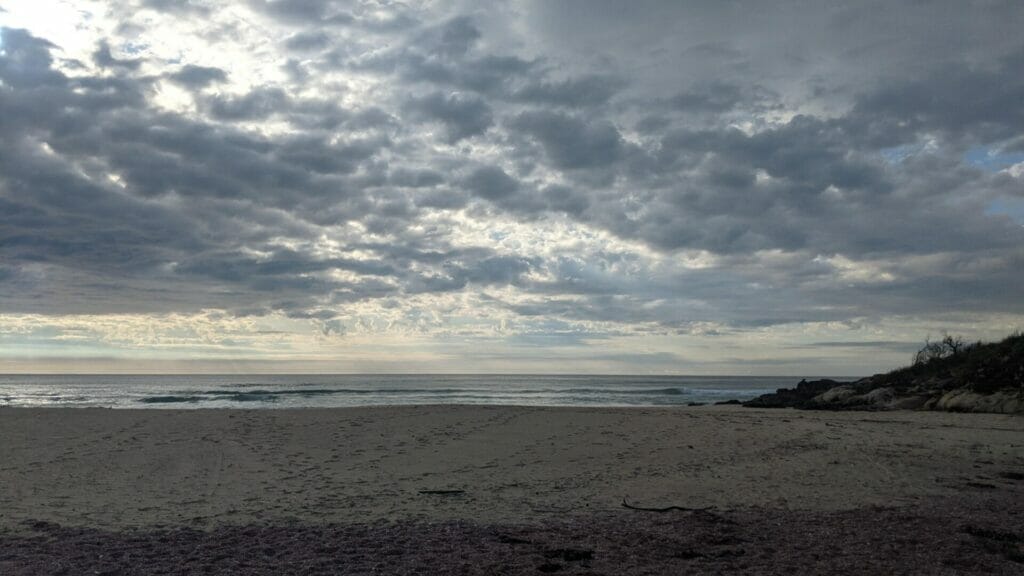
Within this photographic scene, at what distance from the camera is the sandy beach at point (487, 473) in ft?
27.1

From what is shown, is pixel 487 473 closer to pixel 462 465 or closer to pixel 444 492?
pixel 462 465

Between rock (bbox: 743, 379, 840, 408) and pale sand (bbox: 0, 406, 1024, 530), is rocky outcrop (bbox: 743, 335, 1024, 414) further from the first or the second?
pale sand (bbox: 0, 406, 1024, 530)

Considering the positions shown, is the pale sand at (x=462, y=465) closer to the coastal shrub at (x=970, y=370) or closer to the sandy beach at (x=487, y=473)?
the sandy beach at (x=487, y=473)

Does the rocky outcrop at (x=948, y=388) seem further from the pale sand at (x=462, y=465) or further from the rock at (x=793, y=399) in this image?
the pale sand at (x=462, y=465)

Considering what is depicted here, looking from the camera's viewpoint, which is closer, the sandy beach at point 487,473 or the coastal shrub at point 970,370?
the sandy beach at point 487,473

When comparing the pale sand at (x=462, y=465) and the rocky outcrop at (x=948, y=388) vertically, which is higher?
the rocky outcrop at (x=948, y=388)

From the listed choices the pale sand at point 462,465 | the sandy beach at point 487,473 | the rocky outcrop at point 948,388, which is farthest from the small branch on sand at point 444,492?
the rocky outcrop at point 948,388

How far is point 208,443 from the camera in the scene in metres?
14.9

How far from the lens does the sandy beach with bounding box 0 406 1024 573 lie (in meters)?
8.27

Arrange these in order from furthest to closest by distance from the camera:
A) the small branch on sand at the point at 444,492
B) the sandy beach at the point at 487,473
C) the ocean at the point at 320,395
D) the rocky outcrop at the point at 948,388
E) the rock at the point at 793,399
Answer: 1. the ocean at the point at 320,395
2. the rock at the point at 793,399
3. the rocky outcrop at the point at 948,388
4. the small branch on sand at the point at 444,492
5. the sandy beach at the point at 487,473

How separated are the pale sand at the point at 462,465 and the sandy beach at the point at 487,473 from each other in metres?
0.05

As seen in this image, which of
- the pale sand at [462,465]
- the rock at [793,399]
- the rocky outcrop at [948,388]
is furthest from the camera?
the rock at [793,399]

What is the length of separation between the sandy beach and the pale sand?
51 mm

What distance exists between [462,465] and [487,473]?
0.98 m
